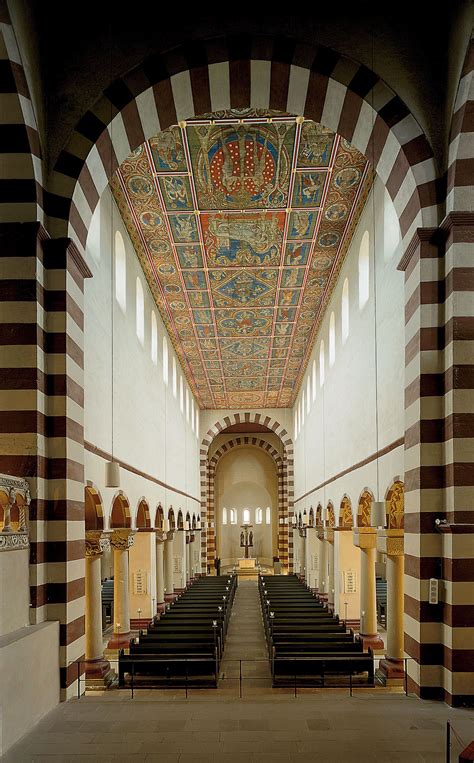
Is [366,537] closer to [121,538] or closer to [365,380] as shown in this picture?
[365,380]

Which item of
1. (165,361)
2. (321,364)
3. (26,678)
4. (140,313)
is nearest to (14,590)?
(26,678)

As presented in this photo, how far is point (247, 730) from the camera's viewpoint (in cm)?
824

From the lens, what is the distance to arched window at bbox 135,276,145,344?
64.0 ft

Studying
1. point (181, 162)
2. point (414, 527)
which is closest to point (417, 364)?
point (414, 527)

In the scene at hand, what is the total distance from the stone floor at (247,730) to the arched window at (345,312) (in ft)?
39.0

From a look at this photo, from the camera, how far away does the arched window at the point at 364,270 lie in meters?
16.8

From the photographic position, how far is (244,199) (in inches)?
671

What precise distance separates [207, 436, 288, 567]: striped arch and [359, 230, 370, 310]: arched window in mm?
27816

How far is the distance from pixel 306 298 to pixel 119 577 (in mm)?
11259

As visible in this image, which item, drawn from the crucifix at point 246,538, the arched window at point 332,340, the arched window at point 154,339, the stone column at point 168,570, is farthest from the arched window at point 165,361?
the crucifix at point 246,538

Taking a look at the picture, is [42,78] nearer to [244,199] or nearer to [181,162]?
[181,162]

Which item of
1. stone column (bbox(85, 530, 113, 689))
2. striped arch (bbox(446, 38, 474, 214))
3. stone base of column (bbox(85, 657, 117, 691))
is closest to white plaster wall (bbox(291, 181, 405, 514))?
striped arch (bbox(446, 38, 474, 214))

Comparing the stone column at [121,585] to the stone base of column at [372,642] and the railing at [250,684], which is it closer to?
the railing at [250,684]

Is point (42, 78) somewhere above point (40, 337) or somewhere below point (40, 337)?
above
